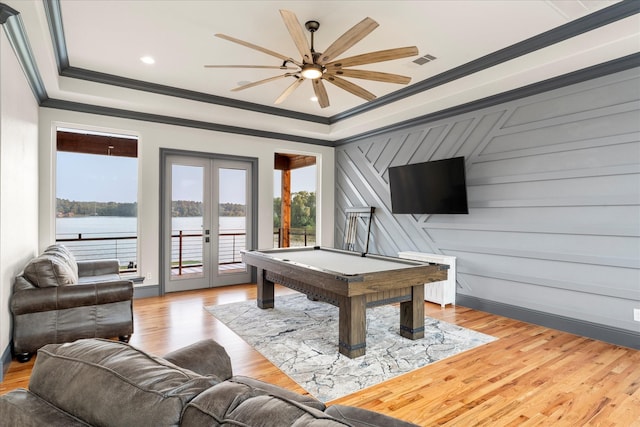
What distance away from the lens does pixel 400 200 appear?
5766mm

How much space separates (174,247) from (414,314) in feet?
13.6

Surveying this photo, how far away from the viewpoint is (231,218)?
6.38 m

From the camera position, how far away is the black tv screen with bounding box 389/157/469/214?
482 cm

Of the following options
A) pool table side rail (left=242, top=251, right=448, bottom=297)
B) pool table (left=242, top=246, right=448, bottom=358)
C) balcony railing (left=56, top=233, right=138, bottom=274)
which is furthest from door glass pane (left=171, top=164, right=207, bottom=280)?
pool table side rail (left=242, top=251, right=448, bottom=297)

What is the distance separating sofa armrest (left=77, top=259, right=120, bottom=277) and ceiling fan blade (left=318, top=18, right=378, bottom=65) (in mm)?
3817

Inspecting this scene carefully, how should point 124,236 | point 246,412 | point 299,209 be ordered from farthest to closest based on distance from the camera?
1. point 299,209
2. point 124,236
3. point 246,412

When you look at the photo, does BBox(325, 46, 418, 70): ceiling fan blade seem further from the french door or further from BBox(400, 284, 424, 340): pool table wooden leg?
the french door

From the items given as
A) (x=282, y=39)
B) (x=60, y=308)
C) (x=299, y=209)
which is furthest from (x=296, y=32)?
(x=299, y=209)

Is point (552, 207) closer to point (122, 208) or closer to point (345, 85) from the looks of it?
point (345, 85)

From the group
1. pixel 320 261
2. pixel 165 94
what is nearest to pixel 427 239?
pixel 320 261

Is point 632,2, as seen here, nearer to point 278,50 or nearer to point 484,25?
point 484,25

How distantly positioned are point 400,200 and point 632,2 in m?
3.48

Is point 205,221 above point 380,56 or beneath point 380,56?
beneath

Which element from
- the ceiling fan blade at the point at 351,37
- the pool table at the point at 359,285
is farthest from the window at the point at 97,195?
the ceiling fan blade at the point at 351,37
